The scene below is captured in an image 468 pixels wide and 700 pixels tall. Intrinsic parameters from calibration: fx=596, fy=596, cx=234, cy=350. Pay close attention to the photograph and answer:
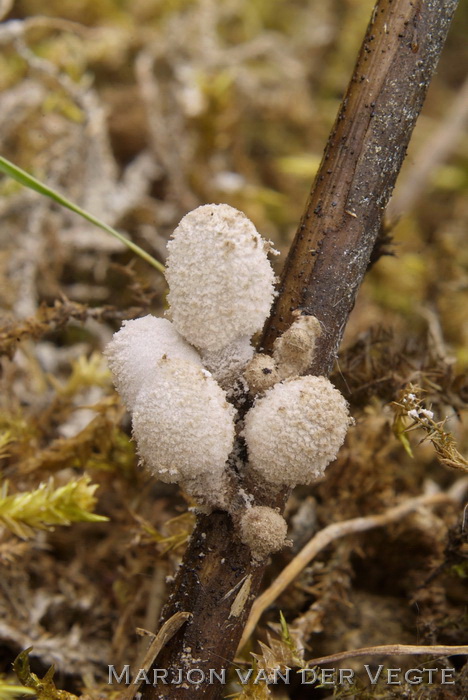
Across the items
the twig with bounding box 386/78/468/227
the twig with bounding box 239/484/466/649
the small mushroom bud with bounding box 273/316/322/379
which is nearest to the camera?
the small mushroom bud with bounding box 273/316/322/379

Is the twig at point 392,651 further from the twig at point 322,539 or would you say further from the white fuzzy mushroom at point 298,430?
the white fuzzy mushroom at point 298,430

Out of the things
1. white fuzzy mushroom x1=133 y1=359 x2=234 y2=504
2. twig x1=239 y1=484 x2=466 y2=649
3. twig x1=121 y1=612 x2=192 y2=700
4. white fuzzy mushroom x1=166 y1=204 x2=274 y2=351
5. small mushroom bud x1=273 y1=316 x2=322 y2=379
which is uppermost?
white fuzzy mushroom x1=166 y1=204 x2=274 y2=351

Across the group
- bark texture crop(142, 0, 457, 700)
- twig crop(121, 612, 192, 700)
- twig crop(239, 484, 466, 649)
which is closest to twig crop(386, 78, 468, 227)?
twig crop(239, 484, 466, 649)

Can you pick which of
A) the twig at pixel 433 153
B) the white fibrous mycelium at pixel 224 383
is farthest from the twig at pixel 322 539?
the twig at pixel 433 153

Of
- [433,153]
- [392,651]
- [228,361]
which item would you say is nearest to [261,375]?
[228,361]

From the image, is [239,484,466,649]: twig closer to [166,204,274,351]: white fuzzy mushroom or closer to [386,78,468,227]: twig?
[166,204,274,351]: white fuzzy mushroom

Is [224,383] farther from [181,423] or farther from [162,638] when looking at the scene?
[162,638]
